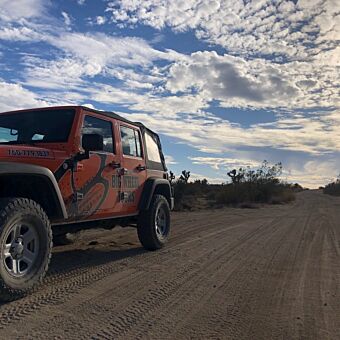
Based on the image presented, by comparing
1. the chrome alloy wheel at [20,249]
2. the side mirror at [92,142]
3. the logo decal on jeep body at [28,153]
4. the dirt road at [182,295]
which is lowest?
the dirt road at [182,295]

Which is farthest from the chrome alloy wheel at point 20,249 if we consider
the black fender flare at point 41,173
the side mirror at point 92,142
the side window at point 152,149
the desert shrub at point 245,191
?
the desert shrub at point 245,191

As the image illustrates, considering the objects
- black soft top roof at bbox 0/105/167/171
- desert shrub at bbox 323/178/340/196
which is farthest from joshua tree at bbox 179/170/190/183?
desert shrub at bbox 323/178/340/196

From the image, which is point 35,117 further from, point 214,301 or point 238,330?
point 238,330

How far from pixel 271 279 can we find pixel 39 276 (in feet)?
10.8

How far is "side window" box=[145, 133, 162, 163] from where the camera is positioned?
8.85 meters

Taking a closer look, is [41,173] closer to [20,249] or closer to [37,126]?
[20,249]

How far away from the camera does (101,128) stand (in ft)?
23.2

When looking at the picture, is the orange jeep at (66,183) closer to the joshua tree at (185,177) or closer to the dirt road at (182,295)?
the dirt road at (182,295)

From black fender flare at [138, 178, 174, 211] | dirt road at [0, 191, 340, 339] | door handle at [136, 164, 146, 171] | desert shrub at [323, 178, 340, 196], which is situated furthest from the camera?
desert shrub at [323, 178, 340, 196]

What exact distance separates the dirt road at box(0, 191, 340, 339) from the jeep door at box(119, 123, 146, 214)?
97 cm

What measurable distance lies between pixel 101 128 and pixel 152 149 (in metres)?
2.21

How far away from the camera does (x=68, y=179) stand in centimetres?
592

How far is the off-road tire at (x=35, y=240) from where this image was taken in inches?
185

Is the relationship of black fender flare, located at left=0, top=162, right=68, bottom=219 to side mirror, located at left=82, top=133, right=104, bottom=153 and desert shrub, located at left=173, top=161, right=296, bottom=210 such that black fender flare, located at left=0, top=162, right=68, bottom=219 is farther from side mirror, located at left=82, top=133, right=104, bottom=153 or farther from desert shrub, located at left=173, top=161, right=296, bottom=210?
desert shrub, located at left=173, top=161, right=296, bottom=210
